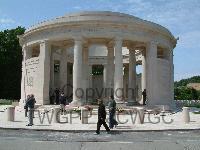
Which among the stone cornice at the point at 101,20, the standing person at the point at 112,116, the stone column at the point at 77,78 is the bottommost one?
the standing person at the point at 112,116

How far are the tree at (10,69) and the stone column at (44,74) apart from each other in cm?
3501

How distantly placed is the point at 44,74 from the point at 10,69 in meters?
36.9

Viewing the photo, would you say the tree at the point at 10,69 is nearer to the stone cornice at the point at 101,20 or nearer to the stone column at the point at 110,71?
the stone column at the point at 110,71

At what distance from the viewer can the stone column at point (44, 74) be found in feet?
115

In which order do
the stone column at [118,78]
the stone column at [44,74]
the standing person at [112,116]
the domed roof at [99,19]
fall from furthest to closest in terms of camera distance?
the stone column at [44,74]
the stone column at [118,78]
the domed roof at [99,19]
the standing person at [112,116]

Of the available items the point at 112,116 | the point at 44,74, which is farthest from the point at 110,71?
the point at 112,116

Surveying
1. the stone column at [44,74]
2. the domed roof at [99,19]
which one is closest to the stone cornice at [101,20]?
the domed roof at [99,19]

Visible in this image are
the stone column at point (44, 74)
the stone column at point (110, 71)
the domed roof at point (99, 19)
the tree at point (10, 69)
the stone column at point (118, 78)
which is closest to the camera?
the domed roof at point (99, 19)

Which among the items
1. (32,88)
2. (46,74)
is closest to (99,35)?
(46,74)

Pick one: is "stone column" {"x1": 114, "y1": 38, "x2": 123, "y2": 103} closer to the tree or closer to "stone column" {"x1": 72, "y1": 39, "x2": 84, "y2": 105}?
"stone column" {"x1": 72, "y1": 39, "x2": 84, "y2": 105}

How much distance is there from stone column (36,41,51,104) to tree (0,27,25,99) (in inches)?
1378

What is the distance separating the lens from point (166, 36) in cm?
3744

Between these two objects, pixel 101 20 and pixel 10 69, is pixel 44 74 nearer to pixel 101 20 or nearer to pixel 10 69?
pixel 101 20

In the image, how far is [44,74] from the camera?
115 ft
